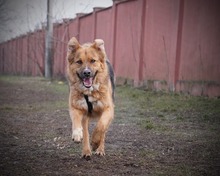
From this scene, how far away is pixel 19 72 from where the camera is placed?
4281 centimetres

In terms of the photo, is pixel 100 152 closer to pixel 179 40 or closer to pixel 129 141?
pixel 129 141

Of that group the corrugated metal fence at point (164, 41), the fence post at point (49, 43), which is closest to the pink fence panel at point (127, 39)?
the corrugated metal fence at point (164, 41)

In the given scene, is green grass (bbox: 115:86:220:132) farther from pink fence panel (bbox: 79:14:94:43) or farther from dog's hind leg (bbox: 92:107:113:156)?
pink fence panel (bbox: 79:14:94:43)

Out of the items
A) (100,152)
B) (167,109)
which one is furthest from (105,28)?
(100,152)

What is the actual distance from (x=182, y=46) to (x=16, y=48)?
34197 millimetres

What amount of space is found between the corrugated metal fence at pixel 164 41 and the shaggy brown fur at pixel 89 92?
4.56m

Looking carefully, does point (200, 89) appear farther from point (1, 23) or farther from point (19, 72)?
point (19, 72)

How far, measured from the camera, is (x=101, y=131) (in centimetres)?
509

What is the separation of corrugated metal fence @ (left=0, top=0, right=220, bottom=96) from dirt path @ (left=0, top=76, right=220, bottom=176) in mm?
837

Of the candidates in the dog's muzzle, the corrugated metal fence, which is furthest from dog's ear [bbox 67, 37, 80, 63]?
the corrugated metal fence

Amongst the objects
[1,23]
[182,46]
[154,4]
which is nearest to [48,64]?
[1,23]

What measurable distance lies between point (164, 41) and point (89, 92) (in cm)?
720

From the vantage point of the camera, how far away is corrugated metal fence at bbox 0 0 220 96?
994 centimetres

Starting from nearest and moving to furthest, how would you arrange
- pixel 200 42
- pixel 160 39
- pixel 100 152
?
pixel 100 152 → pixel 200 42 → pixel 160 39
